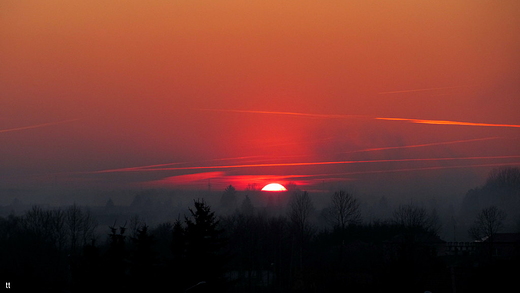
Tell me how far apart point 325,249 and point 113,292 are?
52851 mm

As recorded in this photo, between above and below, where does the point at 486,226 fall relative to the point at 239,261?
→ above

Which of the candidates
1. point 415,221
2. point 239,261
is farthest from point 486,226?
point 239,261

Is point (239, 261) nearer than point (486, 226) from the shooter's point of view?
Yes

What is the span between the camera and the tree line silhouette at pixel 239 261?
34.5m

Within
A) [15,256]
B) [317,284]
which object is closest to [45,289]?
[15,256]

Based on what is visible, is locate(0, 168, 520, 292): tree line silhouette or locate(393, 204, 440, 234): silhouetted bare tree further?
locate(393, 204, 440, 234): silhouetted bare tree

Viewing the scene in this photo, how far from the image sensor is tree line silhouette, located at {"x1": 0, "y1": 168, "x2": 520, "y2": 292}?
34.5 meters

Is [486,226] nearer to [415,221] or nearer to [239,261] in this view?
[415,221]

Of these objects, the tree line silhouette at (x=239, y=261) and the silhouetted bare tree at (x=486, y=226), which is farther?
the silhouetted bare tree at (x=486, y=226)


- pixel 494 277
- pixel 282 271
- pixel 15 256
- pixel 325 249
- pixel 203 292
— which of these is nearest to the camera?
pixel 203 292

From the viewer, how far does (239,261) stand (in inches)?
2891

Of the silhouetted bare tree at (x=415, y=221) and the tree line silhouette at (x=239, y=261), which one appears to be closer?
the tree line silhouette at (x=239, y=261)

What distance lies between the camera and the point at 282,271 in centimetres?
7081

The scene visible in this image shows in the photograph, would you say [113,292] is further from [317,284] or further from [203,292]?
[317,284]
